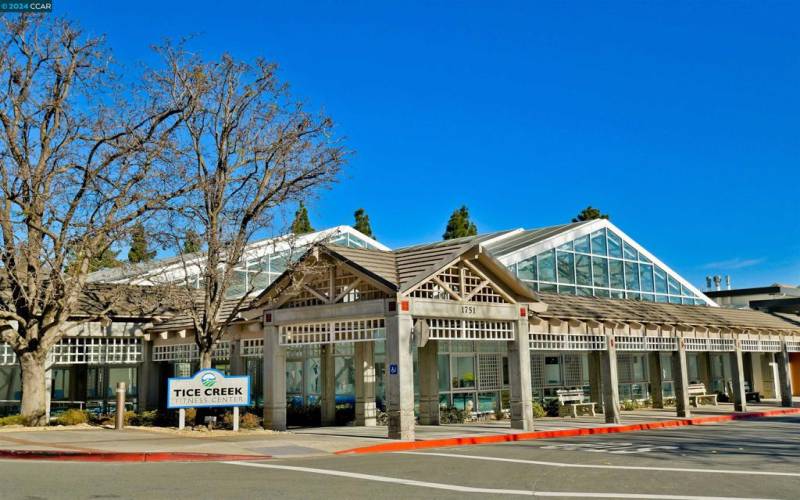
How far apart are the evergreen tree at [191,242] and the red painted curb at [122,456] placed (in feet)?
26.2

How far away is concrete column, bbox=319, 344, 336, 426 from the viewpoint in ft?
80.8

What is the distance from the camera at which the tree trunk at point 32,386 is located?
22.2 m

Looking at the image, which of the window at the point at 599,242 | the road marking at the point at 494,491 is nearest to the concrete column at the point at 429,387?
the window at the point at 599,242

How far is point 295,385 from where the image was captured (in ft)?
87.7

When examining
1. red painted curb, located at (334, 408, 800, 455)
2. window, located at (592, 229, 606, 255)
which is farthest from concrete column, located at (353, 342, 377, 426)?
window, located at (592, 229, 606, 255)

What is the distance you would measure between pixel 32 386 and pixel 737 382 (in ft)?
81.1

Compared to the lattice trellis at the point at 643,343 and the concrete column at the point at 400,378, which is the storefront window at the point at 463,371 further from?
the concrete column at the point at 400,378

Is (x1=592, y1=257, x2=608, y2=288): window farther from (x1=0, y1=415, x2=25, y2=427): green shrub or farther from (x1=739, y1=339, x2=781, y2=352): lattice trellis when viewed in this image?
(x1=0, y1=415, x2=25, y2=427): green shrub

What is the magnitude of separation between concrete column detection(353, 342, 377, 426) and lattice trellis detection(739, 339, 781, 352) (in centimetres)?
1621

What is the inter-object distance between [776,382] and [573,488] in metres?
33.8

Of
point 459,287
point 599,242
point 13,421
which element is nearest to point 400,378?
point 459,287

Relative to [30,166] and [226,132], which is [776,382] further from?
[30,166]

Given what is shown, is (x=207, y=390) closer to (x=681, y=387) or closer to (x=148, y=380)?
(x=148, y=380)

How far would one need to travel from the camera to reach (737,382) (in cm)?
3016
